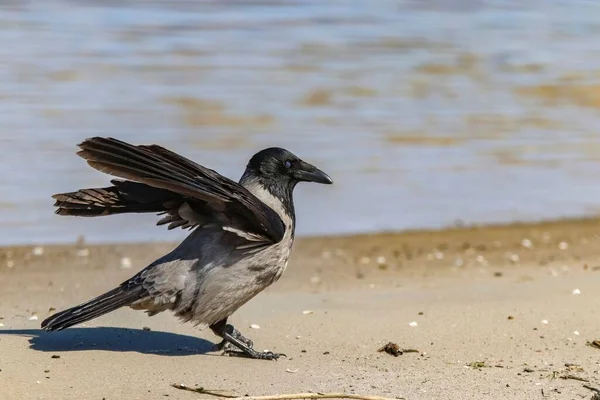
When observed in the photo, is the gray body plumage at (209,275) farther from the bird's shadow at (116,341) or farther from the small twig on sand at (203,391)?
the small twig on sand at (203,391)

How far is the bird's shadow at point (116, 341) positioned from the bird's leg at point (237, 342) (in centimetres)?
17

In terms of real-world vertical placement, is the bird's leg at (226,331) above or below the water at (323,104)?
below

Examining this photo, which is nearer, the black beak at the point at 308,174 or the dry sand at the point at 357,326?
the dry sand at the point at 357,326

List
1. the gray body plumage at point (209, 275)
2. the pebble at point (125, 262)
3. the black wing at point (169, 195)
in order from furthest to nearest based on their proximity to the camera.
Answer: the pebble at point (125, 262) → the gray body plumage at point (209, 275) → the black wing at point (169, 195)

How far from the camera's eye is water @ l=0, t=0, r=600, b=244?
34.0 ft

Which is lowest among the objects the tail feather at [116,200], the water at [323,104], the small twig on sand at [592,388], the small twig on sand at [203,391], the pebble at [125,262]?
the small twig on sand at [203,391]

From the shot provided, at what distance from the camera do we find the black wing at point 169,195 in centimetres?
551

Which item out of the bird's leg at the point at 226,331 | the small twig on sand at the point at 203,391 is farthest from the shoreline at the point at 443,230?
the small twig on sand at the point at 203,391

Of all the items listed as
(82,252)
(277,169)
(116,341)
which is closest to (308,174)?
(277,169)

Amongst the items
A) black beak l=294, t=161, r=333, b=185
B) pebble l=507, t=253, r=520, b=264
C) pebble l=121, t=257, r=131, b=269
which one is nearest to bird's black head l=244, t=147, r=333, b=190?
black beak l=294, t=161, r=333, b=185

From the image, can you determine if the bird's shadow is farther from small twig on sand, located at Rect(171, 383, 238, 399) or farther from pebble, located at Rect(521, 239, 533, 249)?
pebble, located at Rect(521, 239, 533, 249)

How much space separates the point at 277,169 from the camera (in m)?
6.48

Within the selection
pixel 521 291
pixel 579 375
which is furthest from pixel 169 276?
pixel 521 291

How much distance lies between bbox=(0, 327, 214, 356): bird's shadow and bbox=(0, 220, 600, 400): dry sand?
0.01 meters
